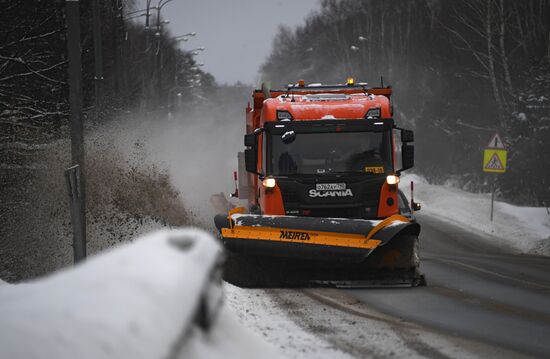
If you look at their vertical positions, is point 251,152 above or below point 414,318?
above

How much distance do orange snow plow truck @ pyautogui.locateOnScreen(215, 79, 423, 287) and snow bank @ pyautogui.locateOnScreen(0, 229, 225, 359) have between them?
7.17 metres

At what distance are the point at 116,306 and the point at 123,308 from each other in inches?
1.0

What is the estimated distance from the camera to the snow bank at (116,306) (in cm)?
201

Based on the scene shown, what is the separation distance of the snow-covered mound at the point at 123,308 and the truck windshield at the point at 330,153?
8.98 meters

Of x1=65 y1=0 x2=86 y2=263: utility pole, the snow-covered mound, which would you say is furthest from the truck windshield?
the snow-covered mound

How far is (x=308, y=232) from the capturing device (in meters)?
9.98

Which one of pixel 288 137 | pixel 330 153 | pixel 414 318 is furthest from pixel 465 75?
pixel 414 318

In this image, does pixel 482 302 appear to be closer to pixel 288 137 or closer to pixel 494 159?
pixel 288 137

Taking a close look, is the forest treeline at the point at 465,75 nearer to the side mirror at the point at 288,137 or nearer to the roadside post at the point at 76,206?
the side mirror at the point at 288,137

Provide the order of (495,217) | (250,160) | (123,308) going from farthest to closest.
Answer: (495,217)
(250,160)
(123,308)

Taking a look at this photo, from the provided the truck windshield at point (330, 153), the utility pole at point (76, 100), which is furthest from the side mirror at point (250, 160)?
the utility pole at point (76, 100)

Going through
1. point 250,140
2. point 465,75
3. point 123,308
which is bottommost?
point 123,308

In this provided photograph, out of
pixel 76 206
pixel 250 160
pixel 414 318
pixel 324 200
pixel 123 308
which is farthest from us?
pixel 250 160

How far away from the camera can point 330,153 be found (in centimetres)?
1187
